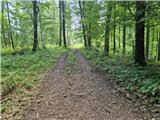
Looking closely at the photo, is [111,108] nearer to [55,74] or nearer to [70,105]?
[70,105]

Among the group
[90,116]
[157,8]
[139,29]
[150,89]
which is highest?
[157,8]

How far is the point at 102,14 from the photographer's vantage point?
1653 cm

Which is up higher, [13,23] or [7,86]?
[13,23]

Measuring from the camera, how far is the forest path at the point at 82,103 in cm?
573

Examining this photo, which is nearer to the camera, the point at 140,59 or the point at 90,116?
the point at 90,116

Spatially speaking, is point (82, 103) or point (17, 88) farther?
point (17, 88)

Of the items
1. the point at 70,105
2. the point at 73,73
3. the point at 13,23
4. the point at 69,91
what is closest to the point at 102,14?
the point at 73,73

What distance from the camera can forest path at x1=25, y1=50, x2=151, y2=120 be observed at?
5734 mm

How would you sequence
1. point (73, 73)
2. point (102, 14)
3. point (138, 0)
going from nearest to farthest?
point (138, 0) < point (73, 73) < point (102, 14)

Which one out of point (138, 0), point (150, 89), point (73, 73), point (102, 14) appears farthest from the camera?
point (102, 14)

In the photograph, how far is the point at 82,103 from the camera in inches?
261

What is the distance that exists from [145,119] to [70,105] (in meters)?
2.33

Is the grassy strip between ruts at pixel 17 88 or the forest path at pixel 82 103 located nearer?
the forest path at pixel 82 103

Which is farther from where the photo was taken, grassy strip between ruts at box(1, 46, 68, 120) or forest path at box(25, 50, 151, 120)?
grassy strip between ruts at box(1, 46, 68, 120)
